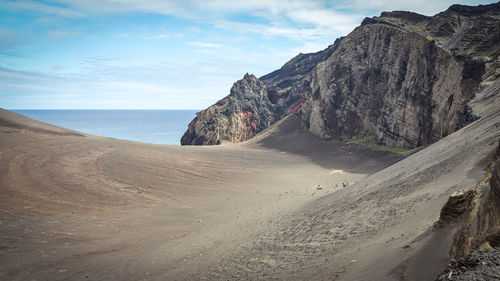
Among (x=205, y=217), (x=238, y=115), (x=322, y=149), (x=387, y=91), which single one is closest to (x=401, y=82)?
(x=387, y=91)

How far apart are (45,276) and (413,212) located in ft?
41.8

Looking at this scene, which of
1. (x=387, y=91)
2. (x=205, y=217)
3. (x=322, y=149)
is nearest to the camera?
(x=205, y=217)

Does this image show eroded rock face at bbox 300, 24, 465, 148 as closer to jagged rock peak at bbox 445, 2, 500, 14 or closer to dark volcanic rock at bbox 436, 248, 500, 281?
jagged rock peak at bbox 445, 2, 500, 14

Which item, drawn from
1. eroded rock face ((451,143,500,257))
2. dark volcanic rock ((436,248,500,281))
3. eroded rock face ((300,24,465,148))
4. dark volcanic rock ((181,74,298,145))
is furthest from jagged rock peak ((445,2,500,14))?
dark volcanic rock ((436,248,500,281))

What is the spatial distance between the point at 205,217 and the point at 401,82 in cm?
3236

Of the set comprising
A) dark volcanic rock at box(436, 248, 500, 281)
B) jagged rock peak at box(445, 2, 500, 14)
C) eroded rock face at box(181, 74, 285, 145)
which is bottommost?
dark volcanic rock at box(436, 248, 500, 281)

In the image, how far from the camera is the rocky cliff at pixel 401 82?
95.2ft

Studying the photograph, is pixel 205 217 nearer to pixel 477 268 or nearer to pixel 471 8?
pixel 477 268

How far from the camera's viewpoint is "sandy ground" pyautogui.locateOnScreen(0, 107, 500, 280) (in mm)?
8656

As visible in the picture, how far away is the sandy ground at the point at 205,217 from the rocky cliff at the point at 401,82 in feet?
42.8

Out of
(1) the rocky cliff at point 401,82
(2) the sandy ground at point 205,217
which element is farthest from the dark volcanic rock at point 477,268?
(1) the rocky cliff at point 401,82

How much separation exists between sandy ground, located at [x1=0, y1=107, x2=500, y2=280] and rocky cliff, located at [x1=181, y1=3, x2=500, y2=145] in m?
13.1

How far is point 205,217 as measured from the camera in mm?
18453

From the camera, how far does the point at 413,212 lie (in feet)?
31.1
